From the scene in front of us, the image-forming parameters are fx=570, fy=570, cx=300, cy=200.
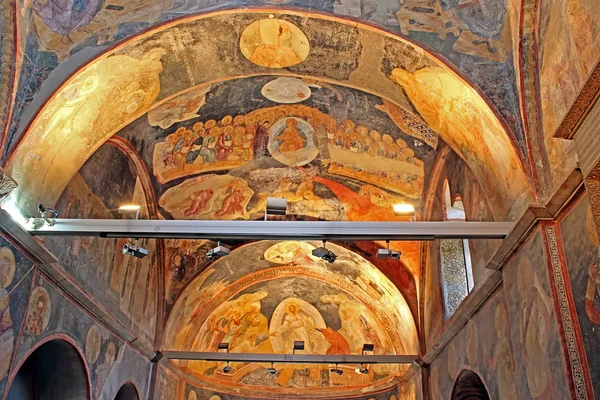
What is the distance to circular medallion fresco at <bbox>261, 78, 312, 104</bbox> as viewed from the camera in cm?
1200

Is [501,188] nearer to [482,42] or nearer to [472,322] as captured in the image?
[482,42]

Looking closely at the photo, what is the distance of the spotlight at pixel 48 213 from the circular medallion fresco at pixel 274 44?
4494mm

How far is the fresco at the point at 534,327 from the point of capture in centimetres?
738

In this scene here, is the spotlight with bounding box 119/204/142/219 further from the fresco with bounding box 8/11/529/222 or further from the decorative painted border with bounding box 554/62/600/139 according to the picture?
the decorative painted border with bounding box 554/62/600/139

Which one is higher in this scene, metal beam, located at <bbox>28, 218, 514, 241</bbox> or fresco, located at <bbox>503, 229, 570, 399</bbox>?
metal beam, located at <bbox>28, 218, 514, 241</bbox>

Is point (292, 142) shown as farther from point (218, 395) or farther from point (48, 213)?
point (218, 395)

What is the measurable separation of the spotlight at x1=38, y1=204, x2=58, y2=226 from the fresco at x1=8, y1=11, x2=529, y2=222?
0.30 metres

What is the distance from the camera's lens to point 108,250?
1296cm

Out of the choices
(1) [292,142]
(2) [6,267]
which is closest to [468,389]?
(1) [292,142]

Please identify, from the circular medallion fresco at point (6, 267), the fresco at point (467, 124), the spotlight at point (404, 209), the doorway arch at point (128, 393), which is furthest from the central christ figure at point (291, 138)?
the doorway arch at point (128, 393)

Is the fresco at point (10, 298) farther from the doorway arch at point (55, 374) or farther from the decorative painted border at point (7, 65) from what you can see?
the doorway arch at point (55, 374)

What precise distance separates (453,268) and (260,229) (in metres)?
6.40

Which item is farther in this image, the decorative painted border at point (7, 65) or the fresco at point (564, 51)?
the decorative painted border at point (7, 65)

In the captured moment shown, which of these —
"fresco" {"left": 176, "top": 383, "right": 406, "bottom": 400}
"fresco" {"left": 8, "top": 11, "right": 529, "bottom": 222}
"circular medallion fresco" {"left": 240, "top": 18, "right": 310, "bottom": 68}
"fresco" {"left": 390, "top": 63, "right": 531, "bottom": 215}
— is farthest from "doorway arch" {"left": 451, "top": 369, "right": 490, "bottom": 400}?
"circular medallion fresco" {"left": 240, "top": 18, "right": 310, "bottom": 68}
